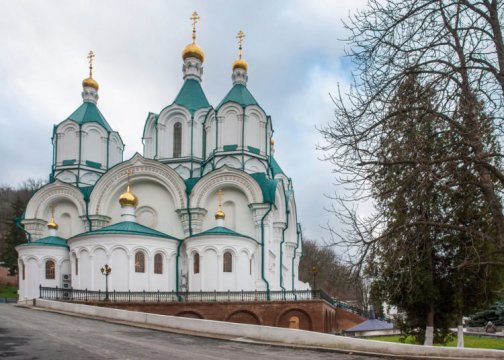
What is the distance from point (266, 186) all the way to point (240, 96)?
7445mm

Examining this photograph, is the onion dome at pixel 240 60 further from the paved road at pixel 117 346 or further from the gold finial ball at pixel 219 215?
the paved road at pixel 117 346

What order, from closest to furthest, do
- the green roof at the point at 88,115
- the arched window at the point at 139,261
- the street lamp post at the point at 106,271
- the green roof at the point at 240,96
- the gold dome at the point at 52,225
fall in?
the street lamp post at the point at 106,271, the arched window at the point at 139,261, the gold dome at the point at 52,225, the green roof at the point at 240,96, the green roof at the point at 88,115

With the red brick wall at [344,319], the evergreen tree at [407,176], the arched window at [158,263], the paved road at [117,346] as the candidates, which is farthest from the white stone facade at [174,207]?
the evergreen tree at [407,176]

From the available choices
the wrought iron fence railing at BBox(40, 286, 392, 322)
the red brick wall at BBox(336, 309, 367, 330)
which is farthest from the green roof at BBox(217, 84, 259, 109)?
the red brick wall at BBox(336, 309, 367, 330)

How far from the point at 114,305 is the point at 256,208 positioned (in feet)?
31.7

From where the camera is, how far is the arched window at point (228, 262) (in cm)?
2731

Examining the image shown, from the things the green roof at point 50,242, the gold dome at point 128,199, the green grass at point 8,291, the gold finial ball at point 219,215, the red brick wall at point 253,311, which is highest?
the gold dome at point 128,199

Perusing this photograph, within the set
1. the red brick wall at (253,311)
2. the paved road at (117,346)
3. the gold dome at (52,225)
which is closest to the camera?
the paved road at (117,346)

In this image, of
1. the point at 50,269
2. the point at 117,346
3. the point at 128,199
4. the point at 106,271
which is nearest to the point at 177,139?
the point at 128,199

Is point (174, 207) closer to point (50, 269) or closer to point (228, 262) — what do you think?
point (228, 262)

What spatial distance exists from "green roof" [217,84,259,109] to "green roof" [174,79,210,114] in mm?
2262

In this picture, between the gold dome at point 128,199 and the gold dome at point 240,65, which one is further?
the gold dome at point 240,65

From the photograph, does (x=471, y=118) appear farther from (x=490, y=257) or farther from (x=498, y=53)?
(x=490, y=257)

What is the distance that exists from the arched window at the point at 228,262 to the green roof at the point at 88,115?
602 inches
